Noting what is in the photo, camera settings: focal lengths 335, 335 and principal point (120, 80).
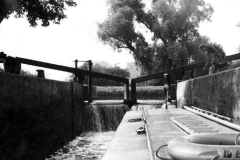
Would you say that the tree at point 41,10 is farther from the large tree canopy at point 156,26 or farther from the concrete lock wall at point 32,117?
the large tree canopy at point 156,26

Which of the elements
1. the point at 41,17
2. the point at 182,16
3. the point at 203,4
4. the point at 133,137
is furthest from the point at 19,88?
the point at 203,4

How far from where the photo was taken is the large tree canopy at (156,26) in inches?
1330

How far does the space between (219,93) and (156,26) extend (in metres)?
27.0

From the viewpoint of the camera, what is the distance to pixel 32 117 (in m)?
8.60

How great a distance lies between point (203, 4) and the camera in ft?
118

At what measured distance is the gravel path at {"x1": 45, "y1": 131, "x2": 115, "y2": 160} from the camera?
11063mm

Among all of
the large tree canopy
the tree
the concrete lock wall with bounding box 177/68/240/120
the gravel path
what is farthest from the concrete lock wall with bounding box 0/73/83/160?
the large tree canopy

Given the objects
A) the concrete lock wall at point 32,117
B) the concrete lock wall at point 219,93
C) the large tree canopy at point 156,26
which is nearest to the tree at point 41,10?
the concrete lock wall at point 32,117

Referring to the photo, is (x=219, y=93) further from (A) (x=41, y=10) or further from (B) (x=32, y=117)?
(A) (x=41, y=10)

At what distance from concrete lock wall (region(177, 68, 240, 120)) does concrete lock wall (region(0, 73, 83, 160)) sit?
178 inches

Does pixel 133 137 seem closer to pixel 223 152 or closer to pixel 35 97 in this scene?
pixel 223 152

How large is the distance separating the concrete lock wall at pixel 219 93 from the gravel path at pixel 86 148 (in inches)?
153

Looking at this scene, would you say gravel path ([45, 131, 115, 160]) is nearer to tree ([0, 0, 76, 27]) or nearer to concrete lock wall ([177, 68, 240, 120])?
concrete lock wall ([177, 68, 240, 120])

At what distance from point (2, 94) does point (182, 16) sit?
29310mm
